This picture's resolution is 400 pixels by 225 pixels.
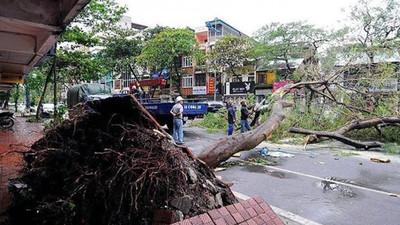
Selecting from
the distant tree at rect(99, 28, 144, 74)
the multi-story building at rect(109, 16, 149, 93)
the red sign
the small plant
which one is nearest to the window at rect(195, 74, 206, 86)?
the red sign

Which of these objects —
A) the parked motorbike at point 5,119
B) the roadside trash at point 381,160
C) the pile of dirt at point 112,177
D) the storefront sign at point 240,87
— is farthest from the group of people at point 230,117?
the storefront sign at point 240,87

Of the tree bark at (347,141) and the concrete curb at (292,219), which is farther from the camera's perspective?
the tree bark at (347,141)

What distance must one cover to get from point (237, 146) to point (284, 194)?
1.62 meters

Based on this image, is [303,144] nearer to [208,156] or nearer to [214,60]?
[208,156]

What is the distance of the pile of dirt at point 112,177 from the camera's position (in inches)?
94.2

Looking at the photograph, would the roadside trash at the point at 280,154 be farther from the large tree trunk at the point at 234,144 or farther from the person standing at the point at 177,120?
the person standing at the point at 177,120

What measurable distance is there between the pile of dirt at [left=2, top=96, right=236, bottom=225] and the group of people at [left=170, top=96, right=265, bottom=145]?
5.46 m

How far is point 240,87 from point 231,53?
221 inches

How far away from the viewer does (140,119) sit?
284 cm

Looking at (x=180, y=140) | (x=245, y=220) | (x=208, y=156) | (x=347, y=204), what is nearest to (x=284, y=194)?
(x=347, y=204)

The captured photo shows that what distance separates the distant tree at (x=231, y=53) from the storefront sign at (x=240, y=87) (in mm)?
2450

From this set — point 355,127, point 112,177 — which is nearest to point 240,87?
point 355,127

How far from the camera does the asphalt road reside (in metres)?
4.20

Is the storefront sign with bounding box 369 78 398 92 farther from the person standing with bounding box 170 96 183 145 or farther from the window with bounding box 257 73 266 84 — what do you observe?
the window with bounding box 257 73 266 84
